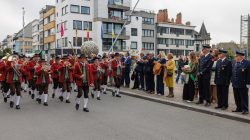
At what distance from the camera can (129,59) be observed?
1859 cm

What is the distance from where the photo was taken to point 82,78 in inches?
444

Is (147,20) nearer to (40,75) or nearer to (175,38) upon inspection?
(175,38)

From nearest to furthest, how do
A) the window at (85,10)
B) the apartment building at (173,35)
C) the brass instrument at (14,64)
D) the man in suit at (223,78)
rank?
the man in suit at (223,78), the brass instrument at (14,64), the window at (85,10), the apartment building at (173,35)

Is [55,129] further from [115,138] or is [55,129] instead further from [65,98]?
[65,98]

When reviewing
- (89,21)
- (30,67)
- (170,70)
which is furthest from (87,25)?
(170,70)

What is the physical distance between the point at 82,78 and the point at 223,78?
455cm

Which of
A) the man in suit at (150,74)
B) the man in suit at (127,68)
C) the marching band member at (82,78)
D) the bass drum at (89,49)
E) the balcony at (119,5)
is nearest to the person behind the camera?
the marching band member at (82,78)

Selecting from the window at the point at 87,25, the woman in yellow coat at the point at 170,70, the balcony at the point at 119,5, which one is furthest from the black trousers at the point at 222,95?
the balcony at the point at 119,5

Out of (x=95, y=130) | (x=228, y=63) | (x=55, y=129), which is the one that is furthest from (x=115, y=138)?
(x=228, y=63)

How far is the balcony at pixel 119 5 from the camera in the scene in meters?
62.1

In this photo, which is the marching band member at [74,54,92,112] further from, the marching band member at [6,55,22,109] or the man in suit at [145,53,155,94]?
the man in suit at [145,53,155,94]

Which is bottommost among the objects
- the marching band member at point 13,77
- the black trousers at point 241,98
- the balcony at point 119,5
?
the black trousers at point 241,98

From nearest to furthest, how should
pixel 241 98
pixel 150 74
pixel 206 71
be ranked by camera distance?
pixel 241 98
pixel 206 71
pixel 150 74

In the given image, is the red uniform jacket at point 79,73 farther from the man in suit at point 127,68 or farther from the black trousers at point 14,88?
the man in suit at point 127,68
